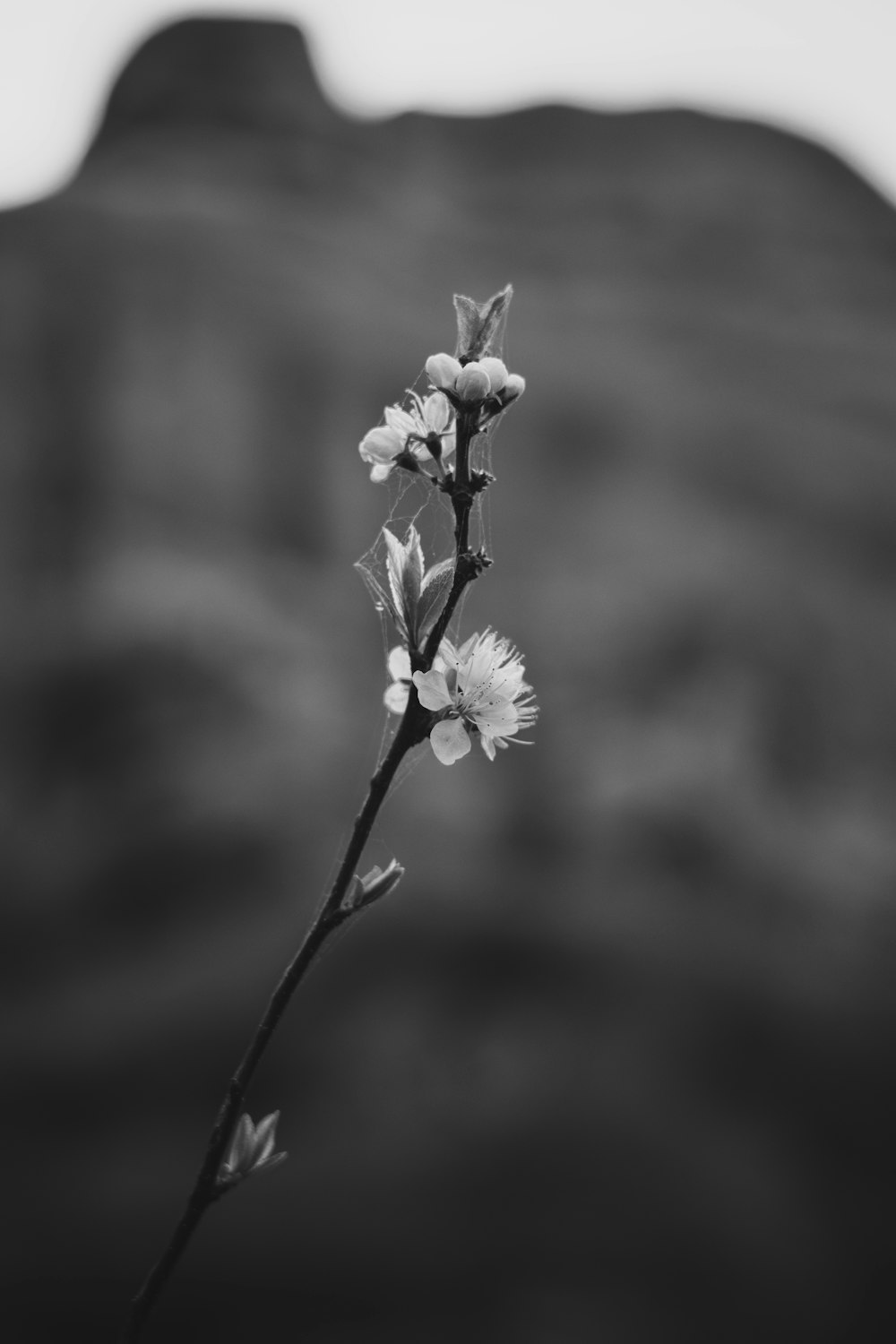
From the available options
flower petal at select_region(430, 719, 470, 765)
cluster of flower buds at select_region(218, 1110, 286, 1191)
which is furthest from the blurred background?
flower petal at select_region(430, 719, 470, 765)

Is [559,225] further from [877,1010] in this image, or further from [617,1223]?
[617,1223]

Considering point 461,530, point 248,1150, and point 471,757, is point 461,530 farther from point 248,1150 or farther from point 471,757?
point 471,757

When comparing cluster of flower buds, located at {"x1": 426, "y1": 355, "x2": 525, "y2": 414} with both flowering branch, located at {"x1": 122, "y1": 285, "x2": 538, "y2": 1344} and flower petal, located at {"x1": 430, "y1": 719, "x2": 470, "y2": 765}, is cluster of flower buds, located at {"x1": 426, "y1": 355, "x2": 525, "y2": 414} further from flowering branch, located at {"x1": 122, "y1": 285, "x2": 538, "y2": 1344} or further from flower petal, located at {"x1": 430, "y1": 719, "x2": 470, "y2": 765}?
flower petal, located at {"x1": 430, "y1": 719, "x2": 470, "y2": 765}

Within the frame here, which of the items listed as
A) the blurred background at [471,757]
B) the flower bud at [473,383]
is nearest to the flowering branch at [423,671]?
the flower bud at [473,383]

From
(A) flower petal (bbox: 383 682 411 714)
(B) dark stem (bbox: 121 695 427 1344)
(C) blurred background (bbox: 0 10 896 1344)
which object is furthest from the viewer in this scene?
(C) blurred background (bbox: 0 10 896 1344)

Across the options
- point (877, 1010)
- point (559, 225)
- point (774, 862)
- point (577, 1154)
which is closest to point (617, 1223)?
point (577, 1154)

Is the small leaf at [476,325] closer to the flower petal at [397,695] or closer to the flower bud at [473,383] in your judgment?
the flower bud at [473,383]
